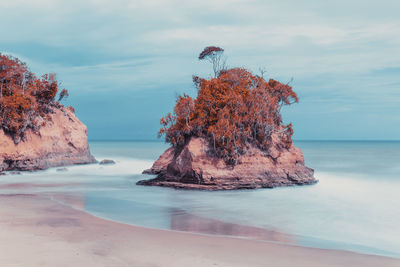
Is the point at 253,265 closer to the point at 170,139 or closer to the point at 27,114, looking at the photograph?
the point at 170,139

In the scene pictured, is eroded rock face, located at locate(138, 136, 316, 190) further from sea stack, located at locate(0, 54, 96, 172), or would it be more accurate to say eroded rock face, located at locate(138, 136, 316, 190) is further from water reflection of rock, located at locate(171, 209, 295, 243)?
sea stack, located at locate(0, 54, 96, 172)

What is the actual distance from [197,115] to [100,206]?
7592 millimetres

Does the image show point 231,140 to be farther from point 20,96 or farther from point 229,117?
point 20,96

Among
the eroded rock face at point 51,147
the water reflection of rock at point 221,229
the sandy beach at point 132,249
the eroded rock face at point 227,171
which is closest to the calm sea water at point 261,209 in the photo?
the water reflection of rock at point 221,229

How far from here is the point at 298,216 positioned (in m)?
13.0

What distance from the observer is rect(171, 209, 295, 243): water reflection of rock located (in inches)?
385

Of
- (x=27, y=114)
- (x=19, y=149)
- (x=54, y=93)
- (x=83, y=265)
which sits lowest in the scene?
(x=83, y=265)

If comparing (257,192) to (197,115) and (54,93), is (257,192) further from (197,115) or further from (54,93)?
(54,93)

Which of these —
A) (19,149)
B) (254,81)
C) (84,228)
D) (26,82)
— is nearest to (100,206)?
(84,228)

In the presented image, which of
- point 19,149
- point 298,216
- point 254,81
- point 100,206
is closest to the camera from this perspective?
point 298,216

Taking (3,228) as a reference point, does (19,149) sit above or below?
above

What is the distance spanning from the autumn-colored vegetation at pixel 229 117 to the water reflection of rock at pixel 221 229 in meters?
6.75

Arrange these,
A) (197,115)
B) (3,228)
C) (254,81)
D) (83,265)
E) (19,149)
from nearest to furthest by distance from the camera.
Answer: (83,265)
(3,228)
(197,115)
(254,81)
(19,149)

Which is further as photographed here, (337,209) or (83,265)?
(337,209)
